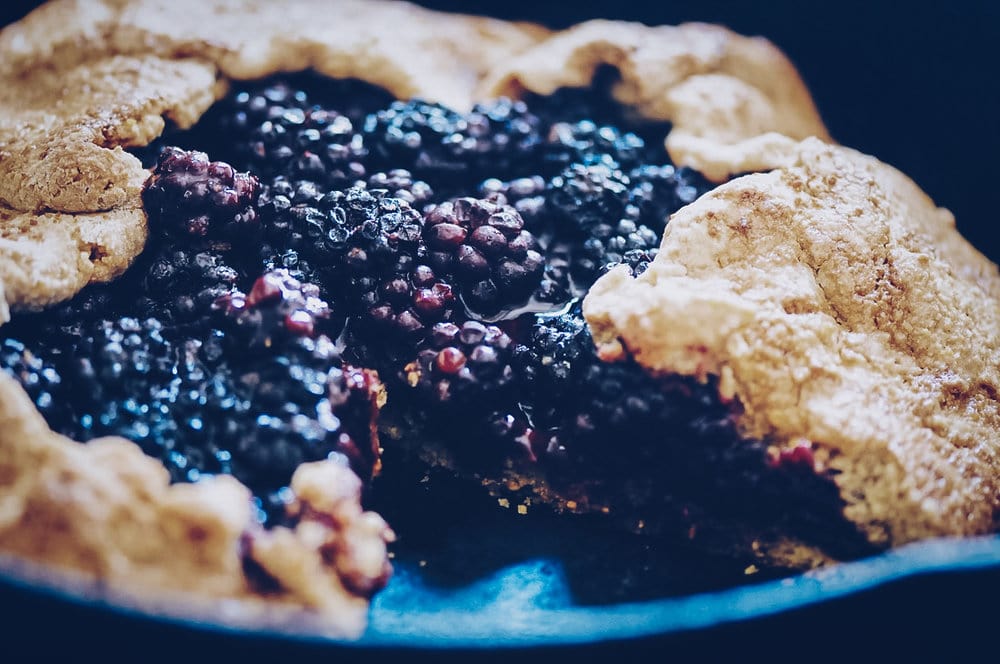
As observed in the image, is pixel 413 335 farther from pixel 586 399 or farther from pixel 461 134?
pixel 461 134

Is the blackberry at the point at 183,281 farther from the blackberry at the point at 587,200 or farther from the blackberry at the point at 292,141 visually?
the blackberry at the point at 587,200

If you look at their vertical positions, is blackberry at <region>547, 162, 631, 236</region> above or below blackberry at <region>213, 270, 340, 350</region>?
above

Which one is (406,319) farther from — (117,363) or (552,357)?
(117,363)

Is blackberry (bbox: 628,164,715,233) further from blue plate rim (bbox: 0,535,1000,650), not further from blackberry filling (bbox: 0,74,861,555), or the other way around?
blue plate rim (bbox: 0,535,1000,650)

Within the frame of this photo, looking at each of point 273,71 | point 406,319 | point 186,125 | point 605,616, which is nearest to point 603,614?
point 605,616

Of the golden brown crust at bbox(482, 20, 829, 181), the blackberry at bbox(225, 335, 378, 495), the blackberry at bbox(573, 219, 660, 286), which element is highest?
the golden brown crust at bbox(482, 20, 829, 181)

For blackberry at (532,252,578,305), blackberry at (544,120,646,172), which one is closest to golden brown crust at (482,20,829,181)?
blackberry at (544,120,646,172)

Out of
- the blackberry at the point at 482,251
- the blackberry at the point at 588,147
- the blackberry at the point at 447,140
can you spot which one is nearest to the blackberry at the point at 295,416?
the blackberry at the point at 482,251
